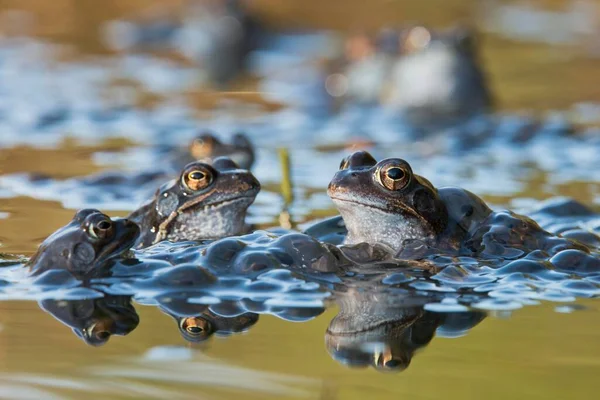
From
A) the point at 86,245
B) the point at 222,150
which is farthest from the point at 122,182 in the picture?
the point at 86,245

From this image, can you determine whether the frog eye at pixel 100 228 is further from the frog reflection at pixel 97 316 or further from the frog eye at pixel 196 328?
the frog eye at pixel 196 328

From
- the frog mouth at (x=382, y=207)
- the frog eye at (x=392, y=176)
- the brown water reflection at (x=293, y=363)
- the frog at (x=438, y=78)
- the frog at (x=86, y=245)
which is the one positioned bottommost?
the brown water reflection at (x=293, y=363)

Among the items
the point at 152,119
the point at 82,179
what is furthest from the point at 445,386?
the point at 152,119

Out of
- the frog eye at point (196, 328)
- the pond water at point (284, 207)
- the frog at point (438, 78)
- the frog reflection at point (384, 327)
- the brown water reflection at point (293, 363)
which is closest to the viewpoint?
the brown water reflection at point (293, 363)

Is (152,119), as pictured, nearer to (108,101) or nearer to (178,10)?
(108,101)

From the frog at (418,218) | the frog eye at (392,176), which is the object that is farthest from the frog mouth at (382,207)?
the frog eye at (392,176)

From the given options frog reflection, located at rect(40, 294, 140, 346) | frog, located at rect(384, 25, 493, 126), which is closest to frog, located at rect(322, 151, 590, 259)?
frog reflection, located at rect(40, 294, 140, 346)
